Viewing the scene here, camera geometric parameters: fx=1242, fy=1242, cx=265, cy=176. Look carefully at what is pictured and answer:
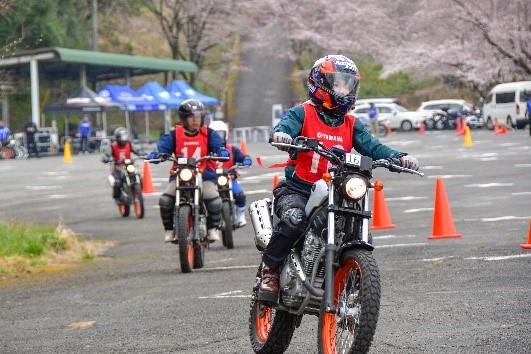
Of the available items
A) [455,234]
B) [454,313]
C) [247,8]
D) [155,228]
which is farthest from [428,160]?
[247,8]

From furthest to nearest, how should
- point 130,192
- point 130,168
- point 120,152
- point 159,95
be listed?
1. point 159,95
2. point 120,152
3. point 130,168
4. point 130,192

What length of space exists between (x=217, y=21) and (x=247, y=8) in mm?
3993

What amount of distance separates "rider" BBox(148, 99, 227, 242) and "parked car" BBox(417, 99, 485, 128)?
4712cm

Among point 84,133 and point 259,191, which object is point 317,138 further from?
point 84,133

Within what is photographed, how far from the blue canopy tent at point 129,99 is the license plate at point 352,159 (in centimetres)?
4681

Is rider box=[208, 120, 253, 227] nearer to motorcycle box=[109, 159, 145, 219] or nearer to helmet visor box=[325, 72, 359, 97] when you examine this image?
motorcycle box=[109, 159, 145, 219]

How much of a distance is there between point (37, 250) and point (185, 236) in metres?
3.49

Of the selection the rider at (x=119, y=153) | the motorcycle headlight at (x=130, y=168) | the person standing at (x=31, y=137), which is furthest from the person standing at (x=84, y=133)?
the motorcycle headlight at (x=130, y=168)

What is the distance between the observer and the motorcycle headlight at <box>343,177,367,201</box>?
6883 mm

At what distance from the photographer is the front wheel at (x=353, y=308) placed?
6457mm

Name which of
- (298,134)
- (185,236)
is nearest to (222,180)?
(185,236)

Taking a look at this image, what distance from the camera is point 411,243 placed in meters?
15.3

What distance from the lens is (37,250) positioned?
16000 millimetres

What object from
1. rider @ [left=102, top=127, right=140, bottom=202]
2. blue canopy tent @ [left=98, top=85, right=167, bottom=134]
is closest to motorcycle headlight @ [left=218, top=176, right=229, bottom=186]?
rider @ [left=102, top=127, right=140, bottom=202]
